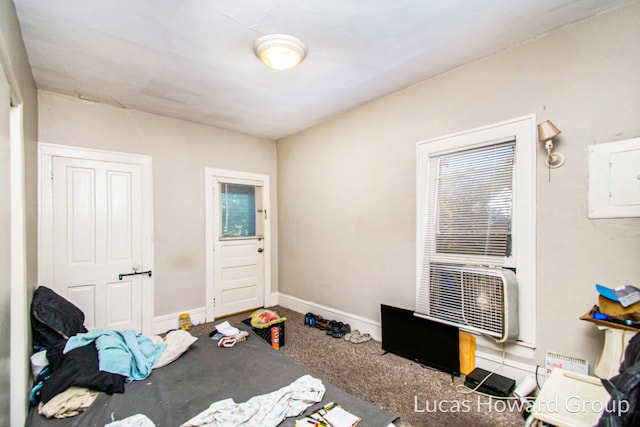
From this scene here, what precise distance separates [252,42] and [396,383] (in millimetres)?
2911

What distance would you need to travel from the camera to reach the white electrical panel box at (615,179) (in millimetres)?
1797

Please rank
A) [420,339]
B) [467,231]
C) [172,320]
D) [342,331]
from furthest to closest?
[172,320], [342,331], [420,339], [467,231]

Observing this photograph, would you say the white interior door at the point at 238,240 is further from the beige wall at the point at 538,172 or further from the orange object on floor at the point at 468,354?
the orange object on floor at the point at 468,354

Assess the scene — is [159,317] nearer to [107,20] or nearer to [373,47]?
[107,20]

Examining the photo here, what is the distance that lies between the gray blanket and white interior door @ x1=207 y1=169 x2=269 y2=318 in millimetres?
1891

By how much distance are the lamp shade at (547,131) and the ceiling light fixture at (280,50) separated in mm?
1833

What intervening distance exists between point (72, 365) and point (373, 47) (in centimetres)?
294

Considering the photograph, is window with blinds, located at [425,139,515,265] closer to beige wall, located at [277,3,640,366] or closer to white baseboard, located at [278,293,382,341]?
beige wall, located at [277,3,640,366]

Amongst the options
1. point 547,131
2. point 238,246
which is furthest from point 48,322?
point 547,131

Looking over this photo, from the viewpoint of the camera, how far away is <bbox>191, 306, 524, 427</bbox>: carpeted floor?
6.47ft

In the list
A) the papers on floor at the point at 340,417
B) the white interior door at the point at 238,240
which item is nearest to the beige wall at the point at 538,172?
the white interior door at the point at 238,240

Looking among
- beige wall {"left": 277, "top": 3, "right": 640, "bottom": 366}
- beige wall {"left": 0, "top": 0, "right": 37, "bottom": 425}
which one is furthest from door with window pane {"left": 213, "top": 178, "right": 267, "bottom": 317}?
beige wall {"left": 0, "top": 0, "right": 37, "bottom": 425}

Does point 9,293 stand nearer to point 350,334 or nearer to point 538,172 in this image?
point 350,334

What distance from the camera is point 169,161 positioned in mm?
3633
